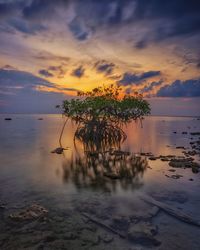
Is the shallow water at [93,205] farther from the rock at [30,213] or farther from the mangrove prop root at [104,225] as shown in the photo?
the rock at [30,213]

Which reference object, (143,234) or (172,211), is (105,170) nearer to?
(172,211)

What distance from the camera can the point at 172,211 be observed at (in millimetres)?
17531

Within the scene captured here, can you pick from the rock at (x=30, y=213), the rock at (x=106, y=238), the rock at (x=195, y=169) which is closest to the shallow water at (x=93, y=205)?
the rock at (x=106, y=238)

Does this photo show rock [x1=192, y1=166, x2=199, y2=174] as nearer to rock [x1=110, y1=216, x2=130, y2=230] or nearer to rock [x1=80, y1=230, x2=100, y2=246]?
rock [x1=110, y1=216, x2=130, y2=230]

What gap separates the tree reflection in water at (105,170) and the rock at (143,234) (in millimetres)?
7256

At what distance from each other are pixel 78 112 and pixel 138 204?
123 ft

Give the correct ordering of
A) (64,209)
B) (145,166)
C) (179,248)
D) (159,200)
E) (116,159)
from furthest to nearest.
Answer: (116,159), (145,166), (159,200), (64,209), (179,248)

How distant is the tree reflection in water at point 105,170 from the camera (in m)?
23.8

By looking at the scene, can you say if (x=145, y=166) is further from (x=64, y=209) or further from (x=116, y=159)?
(x=64, y=209)

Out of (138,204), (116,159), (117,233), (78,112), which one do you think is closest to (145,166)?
(116,159)

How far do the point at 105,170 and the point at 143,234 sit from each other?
15.6m

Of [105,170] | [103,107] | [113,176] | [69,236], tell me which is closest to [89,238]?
[69,236]

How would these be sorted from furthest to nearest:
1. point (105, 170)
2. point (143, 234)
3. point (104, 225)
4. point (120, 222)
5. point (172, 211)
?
point (105, 170)
point (172, 211)
point (120, 222)
point (104, 225)
point (143, 234)

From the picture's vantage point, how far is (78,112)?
54.6 metres
